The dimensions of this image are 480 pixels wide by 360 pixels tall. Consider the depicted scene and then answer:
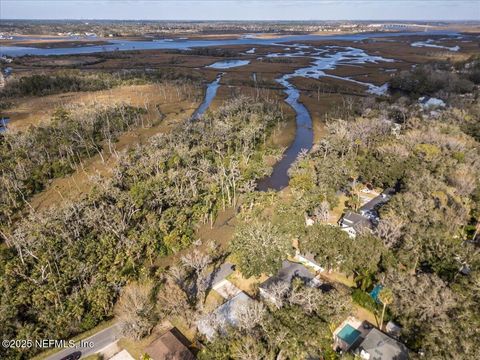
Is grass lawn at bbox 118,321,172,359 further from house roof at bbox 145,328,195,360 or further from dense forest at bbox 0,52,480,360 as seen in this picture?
house roof at bbox 145,328,195,360

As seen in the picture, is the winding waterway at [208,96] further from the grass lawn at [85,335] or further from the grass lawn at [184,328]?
the grass lawn at [85,335]

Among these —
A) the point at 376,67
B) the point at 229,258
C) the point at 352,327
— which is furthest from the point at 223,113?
the point at 376,67

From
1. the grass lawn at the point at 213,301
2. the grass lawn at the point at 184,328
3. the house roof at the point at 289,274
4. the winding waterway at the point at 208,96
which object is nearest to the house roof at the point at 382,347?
the house roof at the point at 289,274

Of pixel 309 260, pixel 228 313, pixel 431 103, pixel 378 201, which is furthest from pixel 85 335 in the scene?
pixel 431 103

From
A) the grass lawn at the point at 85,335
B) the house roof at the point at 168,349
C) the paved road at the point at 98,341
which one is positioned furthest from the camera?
the paved road at the point at 98,341

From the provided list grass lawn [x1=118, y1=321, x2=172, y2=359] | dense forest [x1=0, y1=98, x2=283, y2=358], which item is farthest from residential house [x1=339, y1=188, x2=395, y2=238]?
grass lawn [x1=118, y1=321, x2=172, y2=359]

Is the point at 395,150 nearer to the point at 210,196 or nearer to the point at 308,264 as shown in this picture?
the point at 308,264

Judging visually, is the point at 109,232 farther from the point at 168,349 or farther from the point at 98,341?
the point at 168,349
